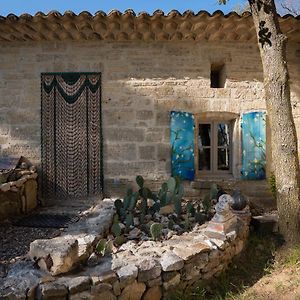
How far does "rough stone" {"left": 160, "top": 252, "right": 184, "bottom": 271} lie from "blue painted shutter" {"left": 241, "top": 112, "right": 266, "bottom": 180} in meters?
3.18

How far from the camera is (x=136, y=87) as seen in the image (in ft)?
19.2

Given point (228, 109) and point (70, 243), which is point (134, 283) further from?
point (228, 109)

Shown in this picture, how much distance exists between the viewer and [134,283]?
2.86 m

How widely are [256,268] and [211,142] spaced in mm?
2784

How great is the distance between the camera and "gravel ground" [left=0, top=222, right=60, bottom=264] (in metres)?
3.66

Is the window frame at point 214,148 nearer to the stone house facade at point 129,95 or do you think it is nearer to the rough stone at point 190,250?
the stone house facade at point 129,95

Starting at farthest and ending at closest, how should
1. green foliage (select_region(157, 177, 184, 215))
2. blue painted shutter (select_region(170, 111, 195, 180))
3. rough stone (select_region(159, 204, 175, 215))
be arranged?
blue painted shutter (select_region(170, 111, 195, 180)) < rough stone (select_region(159, 204, 175, 215)) < green foliage (select_region(157, 177, 184, 215))

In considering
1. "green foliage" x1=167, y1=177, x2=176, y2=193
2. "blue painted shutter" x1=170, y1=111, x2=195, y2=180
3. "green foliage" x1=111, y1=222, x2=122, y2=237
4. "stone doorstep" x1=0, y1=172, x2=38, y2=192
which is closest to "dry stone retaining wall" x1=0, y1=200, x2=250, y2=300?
"green foliage" x1=111, y1=222, x2=122, y2=237

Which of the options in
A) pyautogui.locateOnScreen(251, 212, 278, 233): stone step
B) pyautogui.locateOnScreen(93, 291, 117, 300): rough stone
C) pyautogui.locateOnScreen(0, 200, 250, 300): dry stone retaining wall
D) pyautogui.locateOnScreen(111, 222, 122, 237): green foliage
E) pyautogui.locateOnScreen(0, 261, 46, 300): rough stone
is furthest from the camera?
pyautogui.locateOnScreen(251, 212, 278, 233): stone step

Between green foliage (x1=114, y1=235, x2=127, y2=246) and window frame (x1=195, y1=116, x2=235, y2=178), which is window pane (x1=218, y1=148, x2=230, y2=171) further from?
green foliage (x1=114, y1=235, x2=127, y2=246)

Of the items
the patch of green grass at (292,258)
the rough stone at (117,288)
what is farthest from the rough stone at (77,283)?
the patch of green grass at (292,258)

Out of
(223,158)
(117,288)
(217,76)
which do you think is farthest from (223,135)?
(117,288)

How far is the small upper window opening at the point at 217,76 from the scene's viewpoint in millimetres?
6035

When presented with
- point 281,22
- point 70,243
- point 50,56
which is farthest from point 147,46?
point 70,243
